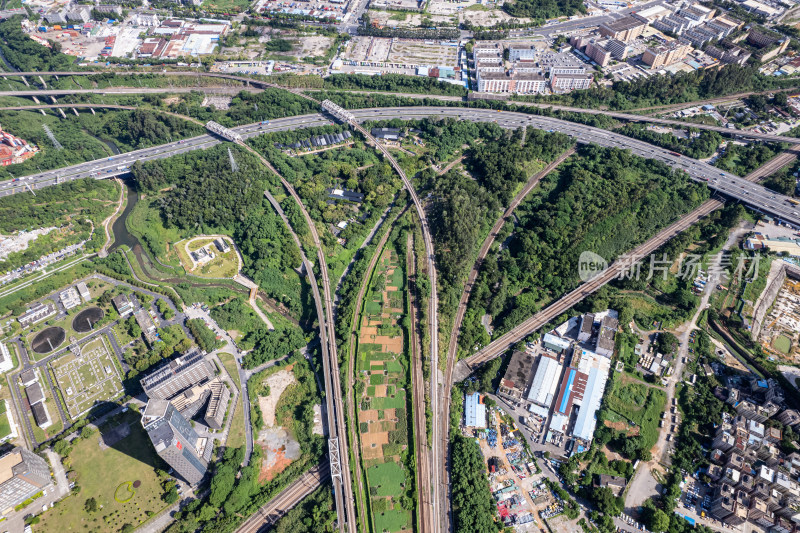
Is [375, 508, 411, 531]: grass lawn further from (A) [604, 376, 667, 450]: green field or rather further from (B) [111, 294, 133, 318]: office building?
(B) [111, 294, 133, 318]: office building

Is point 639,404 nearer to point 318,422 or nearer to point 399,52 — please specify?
point 318,422

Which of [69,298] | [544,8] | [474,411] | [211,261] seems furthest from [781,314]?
[544,8]

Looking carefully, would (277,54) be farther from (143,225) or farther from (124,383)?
(124,383)

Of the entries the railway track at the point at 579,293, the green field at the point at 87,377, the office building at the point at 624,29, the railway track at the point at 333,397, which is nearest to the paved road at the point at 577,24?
the office building at the point at 624,29

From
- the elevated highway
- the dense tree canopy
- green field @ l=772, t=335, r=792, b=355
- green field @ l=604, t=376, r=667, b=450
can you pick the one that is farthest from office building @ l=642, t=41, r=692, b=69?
the dense tree canopy

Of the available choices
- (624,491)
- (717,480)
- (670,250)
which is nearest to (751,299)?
(670,250)

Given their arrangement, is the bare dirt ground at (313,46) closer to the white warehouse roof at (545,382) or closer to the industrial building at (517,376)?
the industrial building at (517,376)
